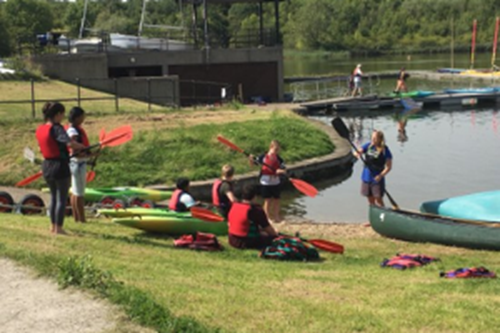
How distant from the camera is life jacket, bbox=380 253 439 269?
1058 cm

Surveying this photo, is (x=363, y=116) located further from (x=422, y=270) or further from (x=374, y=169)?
(x=422, y=270)

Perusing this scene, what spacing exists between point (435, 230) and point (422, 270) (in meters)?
2.43

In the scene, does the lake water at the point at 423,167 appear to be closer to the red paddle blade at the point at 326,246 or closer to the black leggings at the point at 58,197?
the red paddle blade at the point at 326,246

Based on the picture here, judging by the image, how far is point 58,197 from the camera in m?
10.7

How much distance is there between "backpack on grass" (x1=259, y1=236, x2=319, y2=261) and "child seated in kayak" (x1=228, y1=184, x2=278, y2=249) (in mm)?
235

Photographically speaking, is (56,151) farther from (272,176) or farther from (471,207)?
(471,207)

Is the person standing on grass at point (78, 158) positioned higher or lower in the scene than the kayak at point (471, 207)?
higher

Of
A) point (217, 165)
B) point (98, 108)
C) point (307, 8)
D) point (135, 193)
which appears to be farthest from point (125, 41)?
point (307, 8)

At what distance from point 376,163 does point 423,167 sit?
33.2 ft

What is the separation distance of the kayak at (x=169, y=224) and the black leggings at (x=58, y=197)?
49.5 inches

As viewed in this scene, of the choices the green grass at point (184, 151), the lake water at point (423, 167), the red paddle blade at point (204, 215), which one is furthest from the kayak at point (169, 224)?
the green grass at point (184, 151)

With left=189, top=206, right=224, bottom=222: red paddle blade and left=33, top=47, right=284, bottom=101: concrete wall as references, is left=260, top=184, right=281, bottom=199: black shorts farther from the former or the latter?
left=33, top=47, right=284, bottom=101: concrete wall

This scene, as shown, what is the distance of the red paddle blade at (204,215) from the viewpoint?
1193 centimetres

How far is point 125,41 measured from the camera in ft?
132
